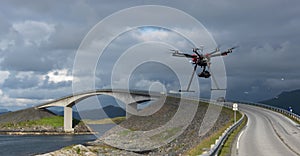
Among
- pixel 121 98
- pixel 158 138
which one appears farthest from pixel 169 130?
pixel 121 98

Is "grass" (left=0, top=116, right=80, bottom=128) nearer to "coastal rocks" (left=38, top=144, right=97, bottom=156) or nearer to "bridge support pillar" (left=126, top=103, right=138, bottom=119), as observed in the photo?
"bridge support pillar" (left=126, top=103, right=138, bottom=119)

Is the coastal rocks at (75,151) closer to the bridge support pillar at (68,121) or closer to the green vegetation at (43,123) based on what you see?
the bridge support pillar at (68,121)

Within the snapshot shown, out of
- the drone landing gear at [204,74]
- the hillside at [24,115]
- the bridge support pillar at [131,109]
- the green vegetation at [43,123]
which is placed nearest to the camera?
the drone landing gear at [204,74]

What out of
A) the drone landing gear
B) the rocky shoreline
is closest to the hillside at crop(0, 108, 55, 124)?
the rocky shoreline

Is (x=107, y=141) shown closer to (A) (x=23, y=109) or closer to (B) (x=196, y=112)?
(B) (x=196, y=112)

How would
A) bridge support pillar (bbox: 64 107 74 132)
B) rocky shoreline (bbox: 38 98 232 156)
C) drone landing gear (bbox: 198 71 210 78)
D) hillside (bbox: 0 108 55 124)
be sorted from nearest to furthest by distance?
1. drone landing gear (bbox: 198 71 210 78)
2. rocky shoreline (bbox: 38 98 232 156)
3. bridge support pillar (bbox: 64 107 74 132)
4. hillside (bbox: 0 108 55 124)

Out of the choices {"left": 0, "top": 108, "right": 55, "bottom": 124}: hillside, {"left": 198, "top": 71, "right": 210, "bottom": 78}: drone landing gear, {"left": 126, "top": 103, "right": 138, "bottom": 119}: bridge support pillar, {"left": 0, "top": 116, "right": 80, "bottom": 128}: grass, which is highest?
{"left": 198, "top": 71, "right": 210, "bottom": 78}: drone landing gear

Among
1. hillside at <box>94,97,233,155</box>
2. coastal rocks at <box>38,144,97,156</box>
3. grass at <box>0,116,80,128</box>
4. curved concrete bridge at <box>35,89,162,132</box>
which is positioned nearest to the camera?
coastal rocks at <box>38,144,97,156</box>

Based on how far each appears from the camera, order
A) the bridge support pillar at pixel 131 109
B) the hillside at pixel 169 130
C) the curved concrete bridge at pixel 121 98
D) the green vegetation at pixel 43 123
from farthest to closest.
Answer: the green vegetation at pixel 43 123, the bridge support pillar at pixel 131 109, the curved concrete bridge at pixel 121 98, the hillside at pixel 169 130

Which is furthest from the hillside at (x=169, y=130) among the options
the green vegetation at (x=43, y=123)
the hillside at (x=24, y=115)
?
the hillside at (x=24, y=115)

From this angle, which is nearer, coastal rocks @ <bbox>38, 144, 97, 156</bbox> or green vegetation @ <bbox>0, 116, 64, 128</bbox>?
coastal rocks @ <bbox>38, 144, 97, 156</bbox>

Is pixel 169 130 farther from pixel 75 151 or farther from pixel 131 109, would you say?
pixel 131 109
